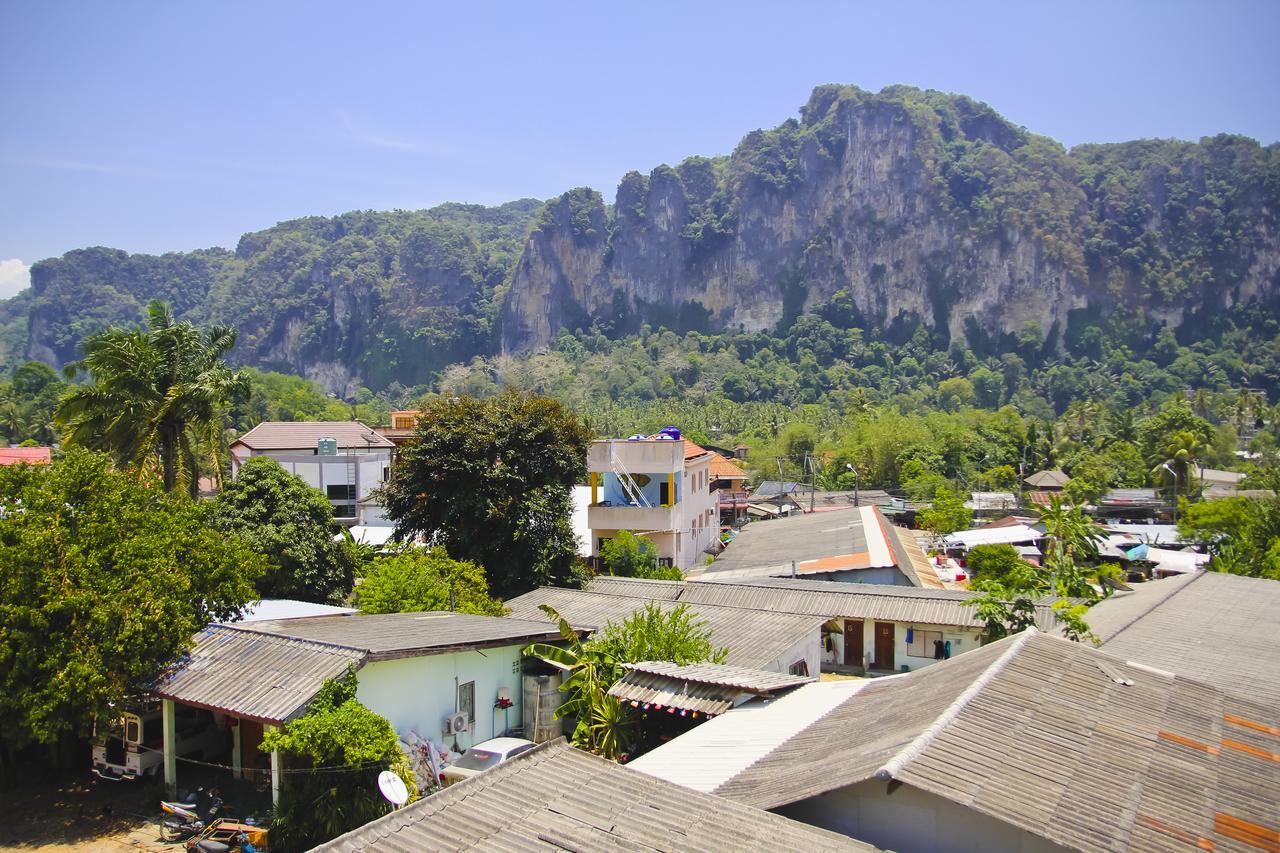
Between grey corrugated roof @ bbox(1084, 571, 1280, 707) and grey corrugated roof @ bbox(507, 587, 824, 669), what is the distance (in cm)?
573

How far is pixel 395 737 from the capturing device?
40.0 ft

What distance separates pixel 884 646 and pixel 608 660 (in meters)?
10.0

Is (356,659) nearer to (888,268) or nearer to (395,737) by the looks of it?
(395,737)

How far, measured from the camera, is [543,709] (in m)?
15.5

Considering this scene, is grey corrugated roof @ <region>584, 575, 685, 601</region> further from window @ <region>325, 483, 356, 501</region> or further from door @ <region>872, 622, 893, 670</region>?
window @ <region>325, 483, 356, 501</region>

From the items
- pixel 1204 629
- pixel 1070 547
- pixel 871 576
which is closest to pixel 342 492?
pixel 871 576

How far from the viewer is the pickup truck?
13258 millimetres

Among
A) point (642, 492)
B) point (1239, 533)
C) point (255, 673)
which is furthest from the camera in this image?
point (1239, 533)

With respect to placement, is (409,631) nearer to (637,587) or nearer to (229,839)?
(229,839)

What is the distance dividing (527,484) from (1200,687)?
16496 mm

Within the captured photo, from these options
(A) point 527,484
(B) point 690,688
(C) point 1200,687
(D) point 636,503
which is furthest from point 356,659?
(D) point 636,503

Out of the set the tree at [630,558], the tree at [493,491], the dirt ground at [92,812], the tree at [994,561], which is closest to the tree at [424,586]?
the tree at [493,491]

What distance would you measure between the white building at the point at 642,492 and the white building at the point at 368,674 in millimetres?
14859

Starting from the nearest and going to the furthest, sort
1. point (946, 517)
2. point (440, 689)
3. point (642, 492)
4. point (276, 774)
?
point (276, 774)
point (440, 689)
point (642, 492)
point (946, 517)
